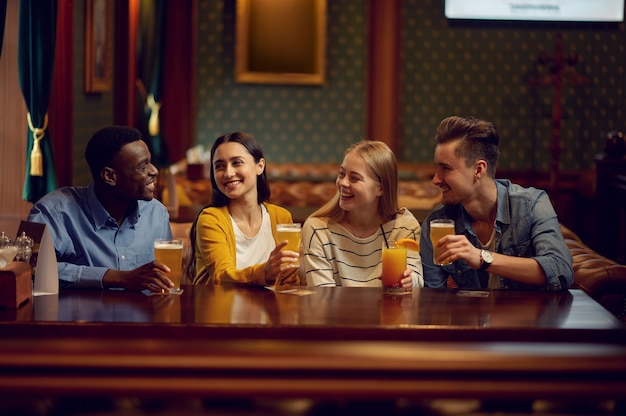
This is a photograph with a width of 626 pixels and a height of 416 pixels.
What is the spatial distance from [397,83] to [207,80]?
181 cm

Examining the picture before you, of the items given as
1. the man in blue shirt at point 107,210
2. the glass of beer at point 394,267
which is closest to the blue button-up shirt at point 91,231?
the man in blue shirt at point 107,210

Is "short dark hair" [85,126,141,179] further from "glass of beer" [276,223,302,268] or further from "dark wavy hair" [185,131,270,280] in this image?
"glass of beer" [276,223,302,268]

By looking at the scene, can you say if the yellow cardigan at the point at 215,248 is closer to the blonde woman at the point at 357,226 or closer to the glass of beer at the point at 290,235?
the blonde woman at the point at 357,226

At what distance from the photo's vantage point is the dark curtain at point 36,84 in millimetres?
4445

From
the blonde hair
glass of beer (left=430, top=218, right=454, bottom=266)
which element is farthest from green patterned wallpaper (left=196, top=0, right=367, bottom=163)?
glass of beer (left=430, top=218, right=454, bottom=266)

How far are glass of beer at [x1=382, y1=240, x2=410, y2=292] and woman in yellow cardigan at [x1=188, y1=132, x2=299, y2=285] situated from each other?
49 centimetres

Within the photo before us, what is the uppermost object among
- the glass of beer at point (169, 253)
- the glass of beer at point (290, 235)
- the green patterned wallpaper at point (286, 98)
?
the green patterned wallpaper at point (286, 98)

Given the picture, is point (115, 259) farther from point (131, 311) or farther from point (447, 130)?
point (447, 130)

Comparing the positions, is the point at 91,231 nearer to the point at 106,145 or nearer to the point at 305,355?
the point at 106,145

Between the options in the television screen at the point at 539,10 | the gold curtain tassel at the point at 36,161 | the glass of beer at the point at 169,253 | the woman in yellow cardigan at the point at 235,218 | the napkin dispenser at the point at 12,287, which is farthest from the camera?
the television screen at the point at 539,10

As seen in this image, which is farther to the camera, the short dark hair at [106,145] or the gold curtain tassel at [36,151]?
the gold curtain tassel at [36,151]

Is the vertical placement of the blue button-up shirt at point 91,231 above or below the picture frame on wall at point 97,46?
below

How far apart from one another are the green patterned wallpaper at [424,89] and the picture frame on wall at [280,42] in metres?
0.11

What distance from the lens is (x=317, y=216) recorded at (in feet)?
10.0
